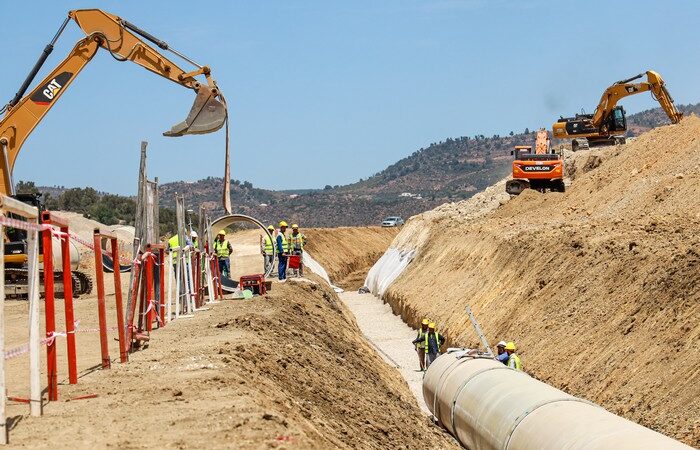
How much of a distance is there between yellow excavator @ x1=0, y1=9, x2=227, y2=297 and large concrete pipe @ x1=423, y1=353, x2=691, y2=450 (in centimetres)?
869

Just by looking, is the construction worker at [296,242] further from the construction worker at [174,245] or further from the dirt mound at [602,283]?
the construction worker at [174,245]

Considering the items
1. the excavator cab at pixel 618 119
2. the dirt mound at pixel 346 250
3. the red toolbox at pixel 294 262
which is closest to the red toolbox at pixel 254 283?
the red toolbox at pixel 294 262

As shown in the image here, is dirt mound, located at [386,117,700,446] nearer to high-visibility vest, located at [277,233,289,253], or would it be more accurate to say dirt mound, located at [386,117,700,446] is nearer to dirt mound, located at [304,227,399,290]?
high-visibility vest, located at [277,233,289,253]

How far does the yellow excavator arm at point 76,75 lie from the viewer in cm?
2350

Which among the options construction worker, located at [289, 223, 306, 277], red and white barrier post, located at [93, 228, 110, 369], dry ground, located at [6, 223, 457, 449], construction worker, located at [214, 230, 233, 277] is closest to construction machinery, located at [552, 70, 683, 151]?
construction worker, located at [289, 223, 306, 277]

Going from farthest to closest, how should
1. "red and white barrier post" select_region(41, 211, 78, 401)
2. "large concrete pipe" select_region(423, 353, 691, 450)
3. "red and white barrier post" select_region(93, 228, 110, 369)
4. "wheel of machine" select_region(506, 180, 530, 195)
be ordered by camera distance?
"wheel of machine" select_region(506, 180, 530, 195) → "red and white barrier post" select_region(93, 228, 110, 369) → "large concrete pipe" select_region(423, 353, 691, 450) → "red and white barrier post" select_region(41, 211, 78, 401)

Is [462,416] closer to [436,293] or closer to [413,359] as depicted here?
[413,359]

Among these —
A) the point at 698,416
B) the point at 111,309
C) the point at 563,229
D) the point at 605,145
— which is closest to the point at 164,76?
the point at 111,309

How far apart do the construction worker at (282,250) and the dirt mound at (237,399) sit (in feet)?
32.4

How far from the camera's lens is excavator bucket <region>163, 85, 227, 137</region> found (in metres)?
23.6

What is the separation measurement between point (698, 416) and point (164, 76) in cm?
1514

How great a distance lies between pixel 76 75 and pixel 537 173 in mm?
25473

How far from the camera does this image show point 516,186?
152 ft

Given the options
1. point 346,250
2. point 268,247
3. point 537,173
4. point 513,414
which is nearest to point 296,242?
point 268,247
